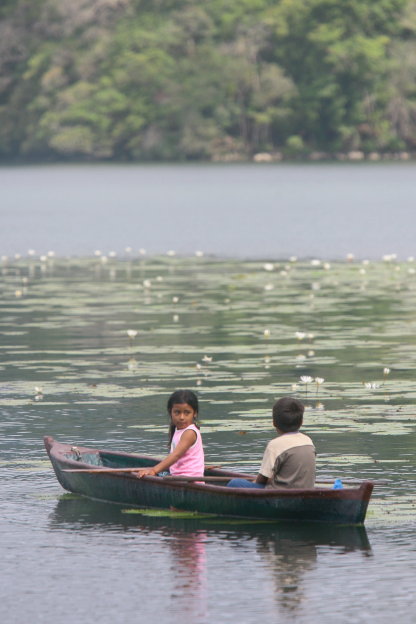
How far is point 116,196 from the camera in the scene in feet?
242

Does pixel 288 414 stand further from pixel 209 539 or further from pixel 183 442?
pixel 209 539

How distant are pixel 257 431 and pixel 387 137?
107m

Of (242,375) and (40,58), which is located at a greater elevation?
(40,58)

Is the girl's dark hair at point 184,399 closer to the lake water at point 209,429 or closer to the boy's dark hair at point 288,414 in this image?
the boy's dark hair at point 288,414

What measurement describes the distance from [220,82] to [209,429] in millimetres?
108860

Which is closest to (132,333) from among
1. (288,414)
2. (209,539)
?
(288,414)

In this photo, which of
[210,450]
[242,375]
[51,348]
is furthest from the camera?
[51,348]

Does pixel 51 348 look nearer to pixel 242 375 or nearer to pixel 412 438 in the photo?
pixel 242 375

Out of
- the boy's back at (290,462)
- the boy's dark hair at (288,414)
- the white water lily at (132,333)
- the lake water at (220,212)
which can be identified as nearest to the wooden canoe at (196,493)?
the boy's back at (290,462)

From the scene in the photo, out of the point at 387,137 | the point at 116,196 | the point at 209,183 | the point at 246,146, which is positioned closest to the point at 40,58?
A: the point at 246,146

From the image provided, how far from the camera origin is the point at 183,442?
435 inches

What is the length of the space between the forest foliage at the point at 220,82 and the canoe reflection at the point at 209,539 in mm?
108085

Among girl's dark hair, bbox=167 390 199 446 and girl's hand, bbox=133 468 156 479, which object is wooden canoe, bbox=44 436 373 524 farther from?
girl's dark hair, bbox=167 390 199 446

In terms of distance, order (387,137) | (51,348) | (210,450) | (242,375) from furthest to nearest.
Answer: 1. (387,137)
2. (51,348)
3. (242,375)
4. (210,450)
